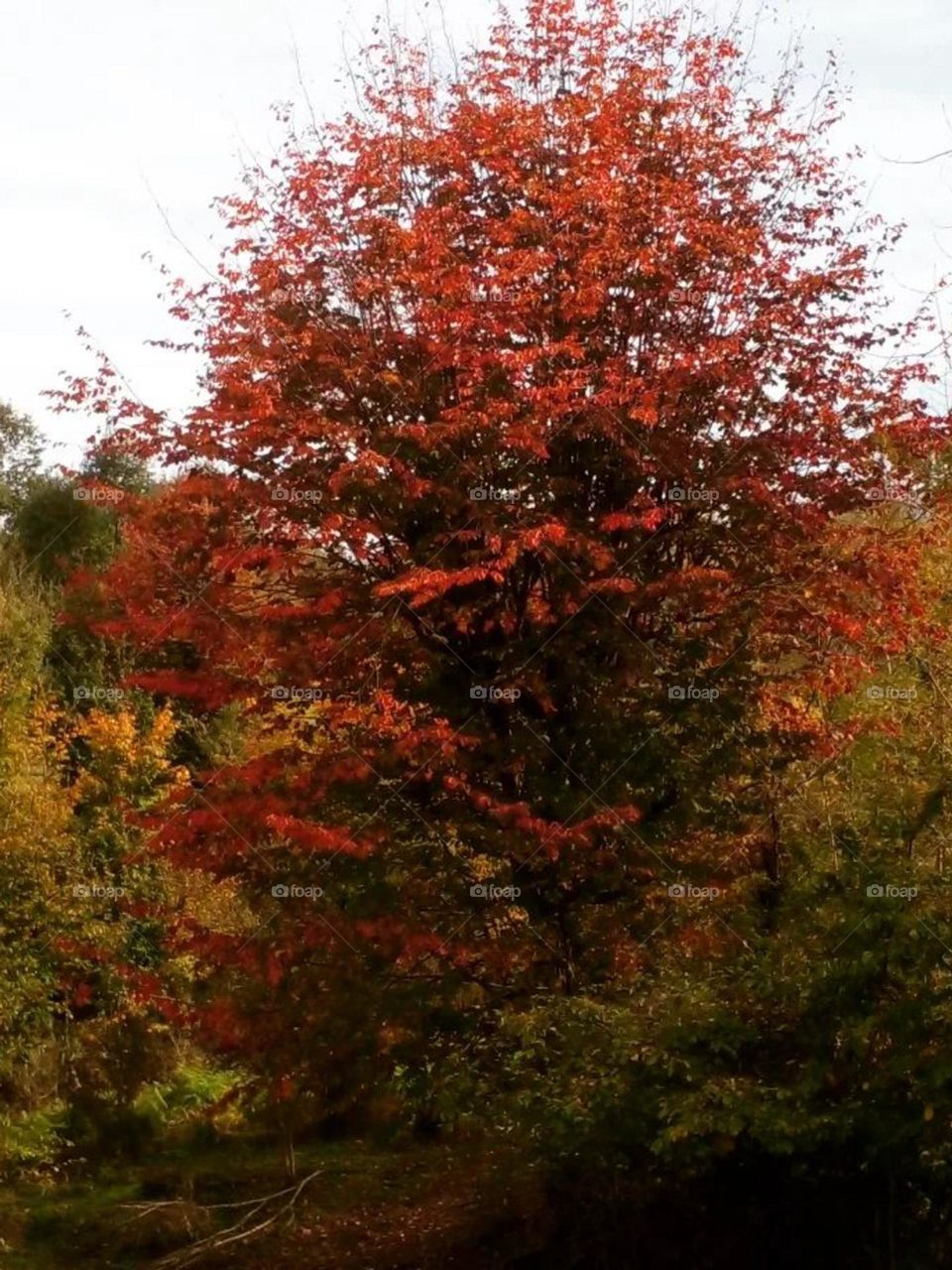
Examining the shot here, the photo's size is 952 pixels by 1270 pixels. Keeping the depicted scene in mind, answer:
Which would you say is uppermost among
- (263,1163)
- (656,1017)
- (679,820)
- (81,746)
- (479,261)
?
(479,261)

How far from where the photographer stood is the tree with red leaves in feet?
32.1

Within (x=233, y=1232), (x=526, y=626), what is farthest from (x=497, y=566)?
(x=233, y=1232)

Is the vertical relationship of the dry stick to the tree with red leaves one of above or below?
below

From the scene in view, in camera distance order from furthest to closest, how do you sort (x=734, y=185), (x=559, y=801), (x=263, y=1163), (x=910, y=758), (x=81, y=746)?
1. (x=81, y=746)
2. (x=263, y=1163)
3. (x=734, y=185)
4. (x=559, y=801)
5. (x=910, y=758)

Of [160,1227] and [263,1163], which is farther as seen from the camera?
[263,1163]

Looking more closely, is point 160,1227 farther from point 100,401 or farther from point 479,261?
point 479,261

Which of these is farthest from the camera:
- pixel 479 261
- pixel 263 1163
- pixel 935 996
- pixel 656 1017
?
pixel 263 1163

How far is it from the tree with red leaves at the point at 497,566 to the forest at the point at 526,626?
0.10 ft

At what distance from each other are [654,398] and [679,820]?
265cm

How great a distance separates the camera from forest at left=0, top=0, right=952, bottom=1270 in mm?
9391

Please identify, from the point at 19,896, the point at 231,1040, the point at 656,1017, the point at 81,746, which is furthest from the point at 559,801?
the point at 81,746

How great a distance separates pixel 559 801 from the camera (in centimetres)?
969

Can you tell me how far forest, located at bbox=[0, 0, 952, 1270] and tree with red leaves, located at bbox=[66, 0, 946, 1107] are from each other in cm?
3

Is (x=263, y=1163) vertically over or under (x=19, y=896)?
under
